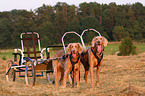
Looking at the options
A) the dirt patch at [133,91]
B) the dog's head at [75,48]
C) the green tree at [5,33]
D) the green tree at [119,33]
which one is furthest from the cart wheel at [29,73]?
the green tree at [119,33]

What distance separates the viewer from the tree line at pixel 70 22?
61.8 meters

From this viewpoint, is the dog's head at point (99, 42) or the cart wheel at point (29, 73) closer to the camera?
the dog's head at point (99, 42)

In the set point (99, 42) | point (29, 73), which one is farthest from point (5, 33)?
point (99, 42)

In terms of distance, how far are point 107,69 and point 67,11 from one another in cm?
6616

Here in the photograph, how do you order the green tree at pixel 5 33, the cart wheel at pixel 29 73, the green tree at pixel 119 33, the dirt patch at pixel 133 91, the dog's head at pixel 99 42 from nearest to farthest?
the dirt patch at pixel 133 91
the dog's head at pixel 99 42
the cart wheel at pixel 29 73
the green tree at pixel 5 33
the green tree at pixel 119 33

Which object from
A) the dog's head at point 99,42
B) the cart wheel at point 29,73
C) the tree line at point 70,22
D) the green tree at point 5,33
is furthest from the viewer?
the tree line at point 70,22

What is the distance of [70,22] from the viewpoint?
69.2 meters

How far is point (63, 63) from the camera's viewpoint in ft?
26.7

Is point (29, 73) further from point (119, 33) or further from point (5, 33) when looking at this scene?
point (119, 33)

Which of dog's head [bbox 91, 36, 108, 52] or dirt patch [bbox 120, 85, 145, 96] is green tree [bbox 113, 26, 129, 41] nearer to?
dog's head [bbox 91, 36, 108, 52]

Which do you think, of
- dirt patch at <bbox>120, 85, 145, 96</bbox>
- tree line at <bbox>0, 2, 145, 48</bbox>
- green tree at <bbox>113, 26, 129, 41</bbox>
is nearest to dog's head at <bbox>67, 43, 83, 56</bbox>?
dirt patch at <bbox>120, 85, 145, 96</bbox>

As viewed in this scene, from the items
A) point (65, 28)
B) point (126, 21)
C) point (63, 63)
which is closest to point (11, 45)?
point (65, 28)

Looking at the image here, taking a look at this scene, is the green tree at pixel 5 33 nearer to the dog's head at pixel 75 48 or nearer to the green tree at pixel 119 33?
the green tree at pixel 119 33

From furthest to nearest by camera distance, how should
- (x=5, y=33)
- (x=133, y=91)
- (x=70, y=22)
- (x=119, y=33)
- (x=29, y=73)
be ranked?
(x=70, y=22), (x=119, y=33), (x=5, y=33), (x=29, y=73), (x=133, y=91)
